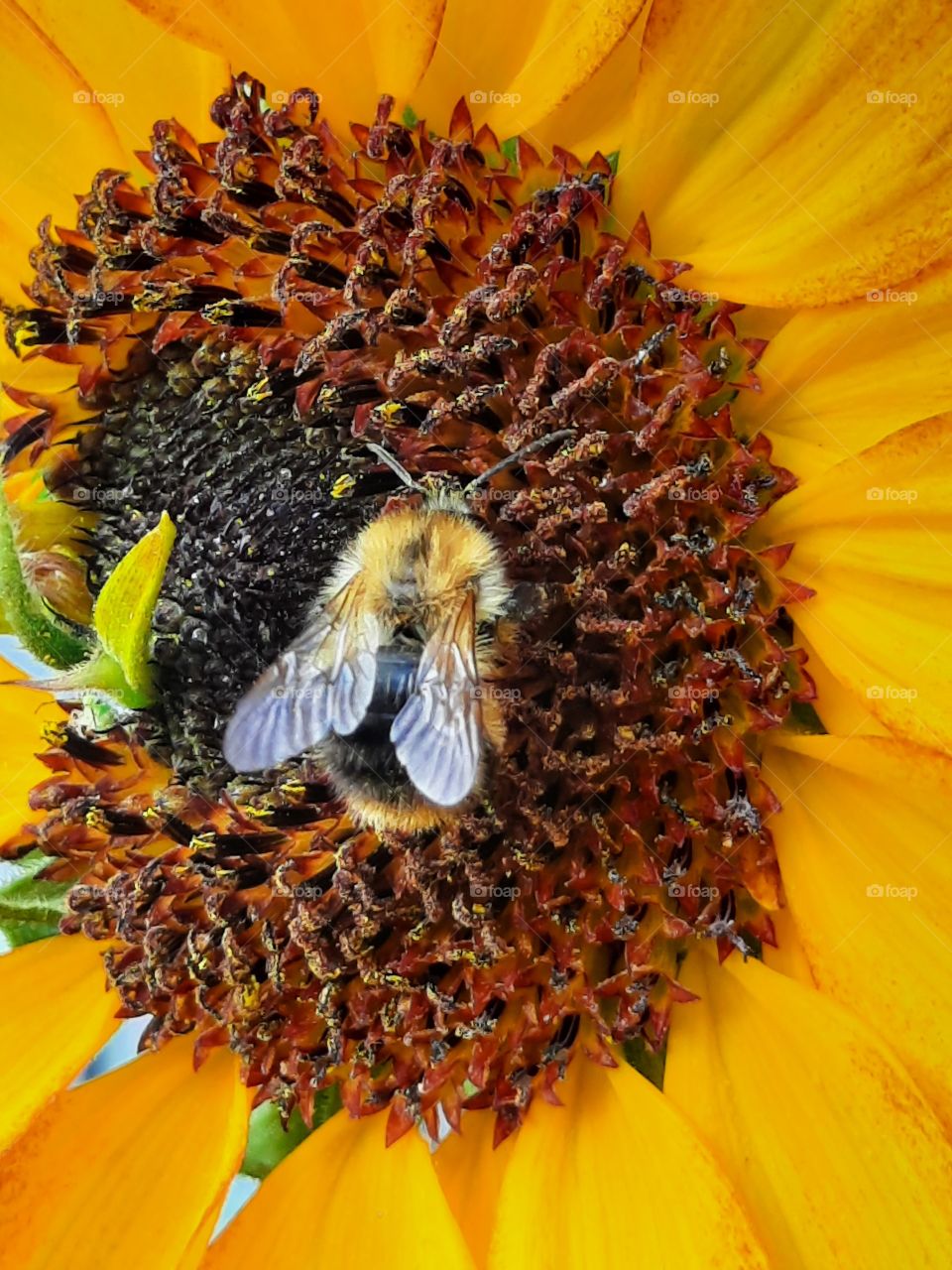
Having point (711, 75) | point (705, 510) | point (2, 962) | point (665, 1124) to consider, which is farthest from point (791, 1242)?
point (711, 75)

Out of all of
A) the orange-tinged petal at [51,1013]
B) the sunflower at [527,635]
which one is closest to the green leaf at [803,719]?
the sunflower at [527,635]

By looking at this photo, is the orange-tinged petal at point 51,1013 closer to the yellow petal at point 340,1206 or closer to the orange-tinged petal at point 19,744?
the orange-tinged petal at point 19,744

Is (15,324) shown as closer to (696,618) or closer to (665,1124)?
(696,618)

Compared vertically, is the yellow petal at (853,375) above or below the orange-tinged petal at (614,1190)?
above

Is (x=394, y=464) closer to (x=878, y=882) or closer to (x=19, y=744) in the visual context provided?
(x=878, y=882)

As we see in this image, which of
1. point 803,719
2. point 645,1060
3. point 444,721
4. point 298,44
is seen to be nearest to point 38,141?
point 298,44

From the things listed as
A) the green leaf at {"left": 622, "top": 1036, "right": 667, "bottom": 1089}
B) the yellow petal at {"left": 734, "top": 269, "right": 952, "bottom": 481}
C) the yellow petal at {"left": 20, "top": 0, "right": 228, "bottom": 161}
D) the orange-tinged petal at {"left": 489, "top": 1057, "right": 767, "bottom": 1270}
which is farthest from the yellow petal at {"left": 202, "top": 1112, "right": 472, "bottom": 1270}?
the yellow petal at {"left": 20, "top": 0, "right": 228, "bottom": 161}
